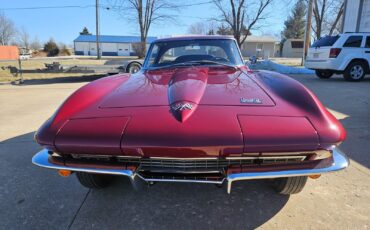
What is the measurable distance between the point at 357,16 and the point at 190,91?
16.9 m

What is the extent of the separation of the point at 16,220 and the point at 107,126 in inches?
42.8

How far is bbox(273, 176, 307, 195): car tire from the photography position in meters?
2.21

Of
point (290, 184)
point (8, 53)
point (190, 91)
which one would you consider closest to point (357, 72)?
point (290, 184)

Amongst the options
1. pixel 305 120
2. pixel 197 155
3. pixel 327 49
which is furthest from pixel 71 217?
pixel 327 49

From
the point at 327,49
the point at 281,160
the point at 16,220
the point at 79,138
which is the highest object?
the point at 327,49

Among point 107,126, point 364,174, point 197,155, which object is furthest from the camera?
point 364,174

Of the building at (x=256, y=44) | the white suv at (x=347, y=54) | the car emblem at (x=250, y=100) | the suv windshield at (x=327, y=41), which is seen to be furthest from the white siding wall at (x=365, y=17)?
the building at (x=256, y=44)

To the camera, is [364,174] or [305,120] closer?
[305,120]

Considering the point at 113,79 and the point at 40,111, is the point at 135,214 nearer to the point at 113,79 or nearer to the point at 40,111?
the point at 113,79

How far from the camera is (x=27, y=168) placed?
3.07 m

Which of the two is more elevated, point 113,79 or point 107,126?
point 113,79

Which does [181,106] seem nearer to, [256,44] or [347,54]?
[347,54]

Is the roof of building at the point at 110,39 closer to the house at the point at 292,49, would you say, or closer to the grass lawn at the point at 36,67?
the house at the point at 292,49

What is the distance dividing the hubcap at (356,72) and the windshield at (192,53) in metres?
7.86
